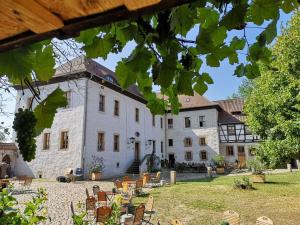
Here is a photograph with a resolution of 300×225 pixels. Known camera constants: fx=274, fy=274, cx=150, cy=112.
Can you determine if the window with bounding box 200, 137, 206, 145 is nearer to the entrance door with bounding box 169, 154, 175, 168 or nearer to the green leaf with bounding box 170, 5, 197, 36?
the entrance door with bounding box 169, 154, 175, 168

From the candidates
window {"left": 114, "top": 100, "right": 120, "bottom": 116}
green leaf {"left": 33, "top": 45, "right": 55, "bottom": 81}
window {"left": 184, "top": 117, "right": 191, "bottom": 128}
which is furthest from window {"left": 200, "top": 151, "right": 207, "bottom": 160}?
green leaf {"left": 33, "top": 45, "right": 55, "bottom": 81}

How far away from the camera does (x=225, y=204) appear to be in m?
12.0

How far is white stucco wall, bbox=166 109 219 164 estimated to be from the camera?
33.9 meters

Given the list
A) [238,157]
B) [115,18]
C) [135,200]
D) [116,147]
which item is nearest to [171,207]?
[135,200]

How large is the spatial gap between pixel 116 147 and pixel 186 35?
23.3m

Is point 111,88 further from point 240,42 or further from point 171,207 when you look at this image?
point 240,42

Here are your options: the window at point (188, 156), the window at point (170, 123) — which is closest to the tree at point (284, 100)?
the window at point (188, 156)

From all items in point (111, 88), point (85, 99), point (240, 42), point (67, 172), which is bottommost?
point (67, 172)

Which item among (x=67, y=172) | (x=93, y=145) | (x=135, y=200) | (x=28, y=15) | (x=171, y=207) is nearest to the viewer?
(x=28, y=15)

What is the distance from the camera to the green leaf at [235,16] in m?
1.62

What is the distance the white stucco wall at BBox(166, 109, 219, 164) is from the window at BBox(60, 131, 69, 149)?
1712cm

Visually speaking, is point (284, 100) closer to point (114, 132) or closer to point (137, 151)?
point (114, 132)

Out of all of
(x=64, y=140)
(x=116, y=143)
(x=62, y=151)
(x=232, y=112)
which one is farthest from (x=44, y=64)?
(x=232, y=112)

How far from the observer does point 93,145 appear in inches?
848
